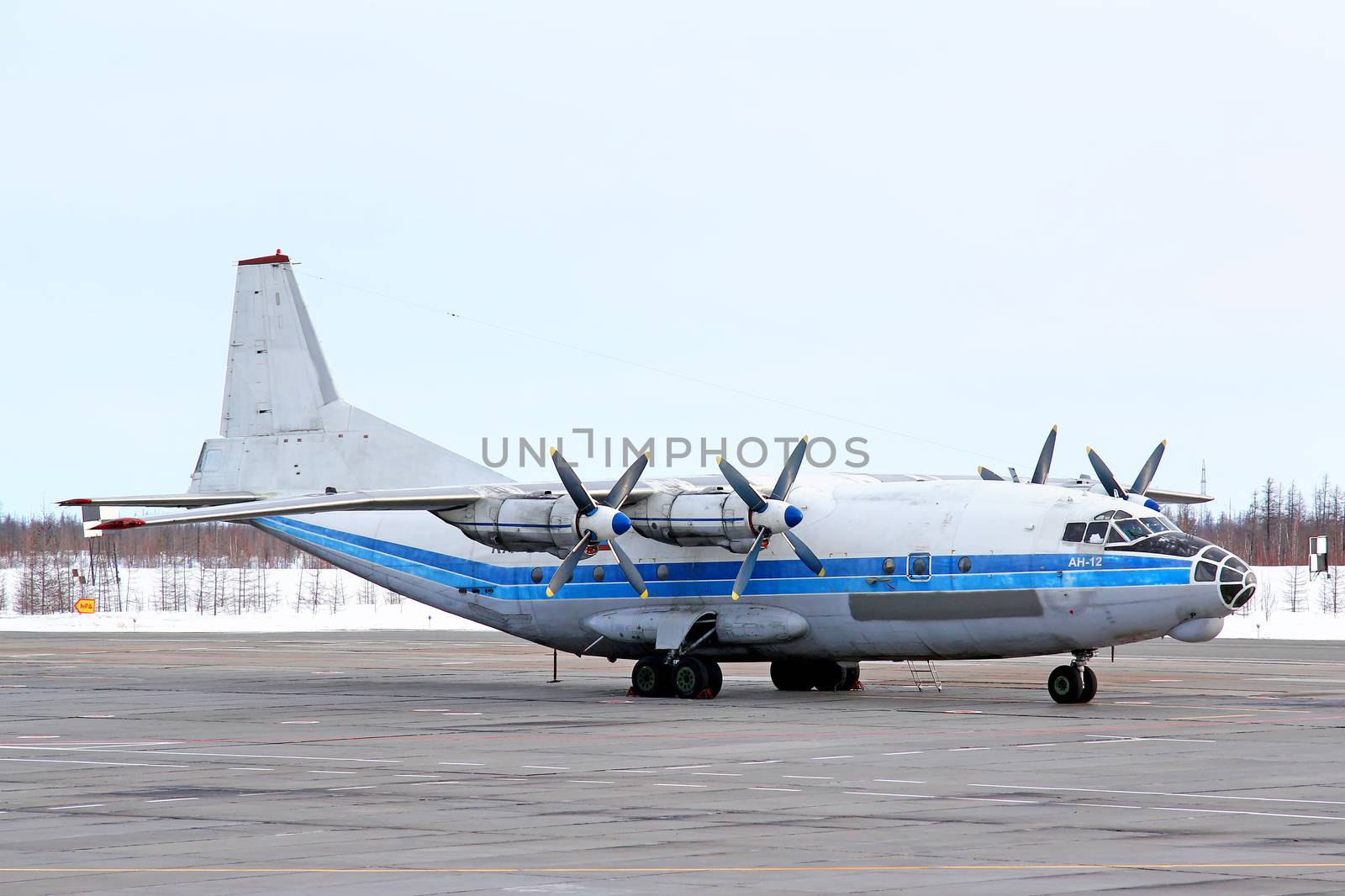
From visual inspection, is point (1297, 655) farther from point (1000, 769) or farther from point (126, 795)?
point (126, 795)

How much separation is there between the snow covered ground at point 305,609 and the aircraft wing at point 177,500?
30.0 meters

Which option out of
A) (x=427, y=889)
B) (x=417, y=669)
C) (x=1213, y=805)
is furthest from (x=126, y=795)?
(x=417, y=669)

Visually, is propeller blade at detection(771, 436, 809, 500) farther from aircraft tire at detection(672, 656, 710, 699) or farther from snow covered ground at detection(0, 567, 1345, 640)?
snow covered ground at detection(0, 567, 1345, 640)

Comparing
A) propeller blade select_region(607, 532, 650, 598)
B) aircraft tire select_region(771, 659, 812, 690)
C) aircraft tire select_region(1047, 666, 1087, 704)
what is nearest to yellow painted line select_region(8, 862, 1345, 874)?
aircraft tire select_region(1047, 666, 1087, 704)

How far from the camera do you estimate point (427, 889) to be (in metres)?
10.7

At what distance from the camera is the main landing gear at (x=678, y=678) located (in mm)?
30641

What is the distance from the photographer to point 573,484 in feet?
98.4

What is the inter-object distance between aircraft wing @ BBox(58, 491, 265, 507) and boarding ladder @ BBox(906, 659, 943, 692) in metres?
15.5

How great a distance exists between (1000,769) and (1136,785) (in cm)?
182

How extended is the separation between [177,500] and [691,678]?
41.5 feet

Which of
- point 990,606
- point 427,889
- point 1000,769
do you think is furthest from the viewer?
point 990,606

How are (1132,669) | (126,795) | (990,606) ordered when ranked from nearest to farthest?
(126,795) < (990,606) < (1132,669)

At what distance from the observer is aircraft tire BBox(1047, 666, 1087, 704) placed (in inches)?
1101

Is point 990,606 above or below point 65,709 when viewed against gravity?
above
